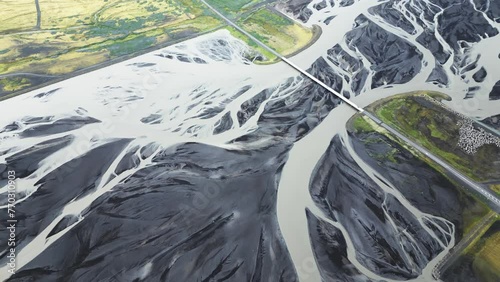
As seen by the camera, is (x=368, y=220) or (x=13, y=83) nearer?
(x=368, y=220)

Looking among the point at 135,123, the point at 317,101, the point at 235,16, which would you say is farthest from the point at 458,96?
the point at 135,123

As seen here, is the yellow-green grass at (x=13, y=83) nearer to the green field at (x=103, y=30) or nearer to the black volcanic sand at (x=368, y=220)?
the green field at (x=103, y=30)

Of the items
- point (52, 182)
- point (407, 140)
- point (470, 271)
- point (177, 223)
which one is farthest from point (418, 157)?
point (52, 182)

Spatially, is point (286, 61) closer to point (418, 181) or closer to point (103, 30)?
point (418, 181)

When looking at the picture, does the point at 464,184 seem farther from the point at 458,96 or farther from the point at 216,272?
the point at 216,272

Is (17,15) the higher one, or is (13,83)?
→ (17,15)

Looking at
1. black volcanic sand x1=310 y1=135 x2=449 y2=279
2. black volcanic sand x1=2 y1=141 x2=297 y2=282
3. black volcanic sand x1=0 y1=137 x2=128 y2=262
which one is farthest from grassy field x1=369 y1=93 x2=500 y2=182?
black volcanic sand x1=0 y1=137 x2=128 y2=262

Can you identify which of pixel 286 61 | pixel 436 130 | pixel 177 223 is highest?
pixel 286 61
